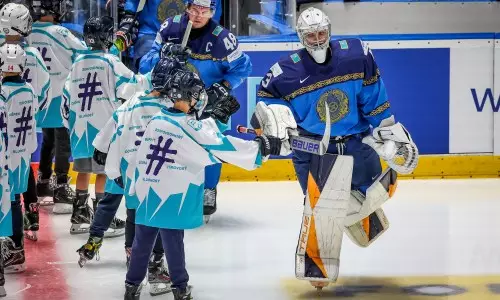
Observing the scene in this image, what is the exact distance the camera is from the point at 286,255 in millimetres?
7195

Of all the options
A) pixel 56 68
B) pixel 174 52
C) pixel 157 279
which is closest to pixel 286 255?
pixel 157 279

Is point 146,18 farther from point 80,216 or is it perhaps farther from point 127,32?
point 80,216

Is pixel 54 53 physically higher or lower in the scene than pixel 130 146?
higher

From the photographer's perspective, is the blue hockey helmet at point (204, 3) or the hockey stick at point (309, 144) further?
the blue hockey helmet at point (204, 3)

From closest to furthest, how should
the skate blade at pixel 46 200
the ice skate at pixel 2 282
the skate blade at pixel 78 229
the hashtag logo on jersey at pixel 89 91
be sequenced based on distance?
1. the ice skate at pixel 2 282
2. the hashtag logo on jersey at pixel 89 91
3. the skate blade at pixel 78 229
4. the skate blade at pixel 46 200

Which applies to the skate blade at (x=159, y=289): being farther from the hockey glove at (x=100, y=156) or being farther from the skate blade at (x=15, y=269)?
the skate blade at (x=15, y=269)

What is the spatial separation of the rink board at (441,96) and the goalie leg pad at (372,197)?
305 cm

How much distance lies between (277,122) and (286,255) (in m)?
1.49

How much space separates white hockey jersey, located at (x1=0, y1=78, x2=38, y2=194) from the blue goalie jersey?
1252 millimetres

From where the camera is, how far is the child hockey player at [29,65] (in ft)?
24.5

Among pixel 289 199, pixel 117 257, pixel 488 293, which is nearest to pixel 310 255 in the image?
pixel 488 293

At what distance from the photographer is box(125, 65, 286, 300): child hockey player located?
217 inches

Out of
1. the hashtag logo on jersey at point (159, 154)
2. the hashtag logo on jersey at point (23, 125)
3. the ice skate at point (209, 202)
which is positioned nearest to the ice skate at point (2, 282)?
the hashtag logo on jersey at point (23, 125)

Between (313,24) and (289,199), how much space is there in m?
2.79
